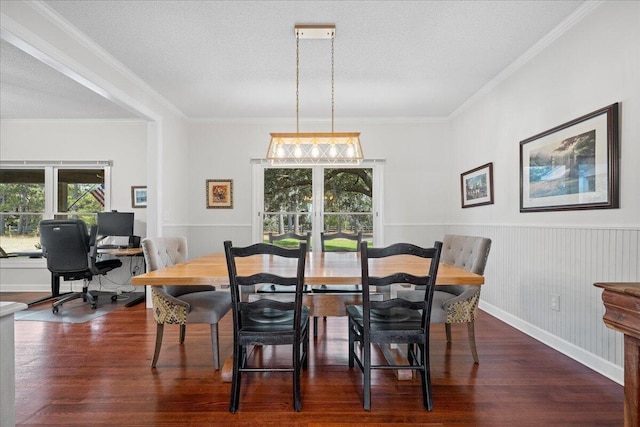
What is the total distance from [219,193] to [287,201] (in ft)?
3.22

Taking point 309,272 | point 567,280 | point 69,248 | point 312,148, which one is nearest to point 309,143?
point 312,148

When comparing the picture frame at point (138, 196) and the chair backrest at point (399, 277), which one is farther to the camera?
the picture frame at point (138, 196)

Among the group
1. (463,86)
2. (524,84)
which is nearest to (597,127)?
(524,84)

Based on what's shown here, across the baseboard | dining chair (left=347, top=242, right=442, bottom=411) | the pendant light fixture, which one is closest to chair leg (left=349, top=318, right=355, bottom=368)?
dining chair (left=347, top=242, right=442, bottom=411)

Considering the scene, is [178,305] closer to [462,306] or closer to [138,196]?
[462,306]

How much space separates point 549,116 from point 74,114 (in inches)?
220

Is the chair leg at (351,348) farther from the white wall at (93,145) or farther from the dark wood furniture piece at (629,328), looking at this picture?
the white wall at (93,145)

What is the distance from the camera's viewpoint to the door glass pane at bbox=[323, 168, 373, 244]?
4980mm

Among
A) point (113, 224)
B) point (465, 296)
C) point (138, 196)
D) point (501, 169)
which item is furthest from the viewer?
point (138, 196)

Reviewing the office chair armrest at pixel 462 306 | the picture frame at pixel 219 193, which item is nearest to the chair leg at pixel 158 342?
the office chair armrest at pixel 462 306

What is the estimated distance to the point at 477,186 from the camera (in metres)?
4.02

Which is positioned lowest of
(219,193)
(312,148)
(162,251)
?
(162,251)

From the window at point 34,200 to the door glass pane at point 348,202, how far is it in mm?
3209

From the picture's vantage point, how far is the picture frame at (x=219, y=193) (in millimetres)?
4926
